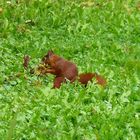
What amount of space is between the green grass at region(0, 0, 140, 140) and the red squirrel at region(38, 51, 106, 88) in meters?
0.09

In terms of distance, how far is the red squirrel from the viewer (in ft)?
18.2

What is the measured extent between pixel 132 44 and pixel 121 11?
1488mm

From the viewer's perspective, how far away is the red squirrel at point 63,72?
18.2 ft

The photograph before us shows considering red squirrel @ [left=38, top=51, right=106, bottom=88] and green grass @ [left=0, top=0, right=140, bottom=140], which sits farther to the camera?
red squirrel @ [left=38, top=51, right=106, bottom=88]

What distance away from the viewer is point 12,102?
4859 millimetres

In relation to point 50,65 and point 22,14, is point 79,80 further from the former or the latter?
point 22,14

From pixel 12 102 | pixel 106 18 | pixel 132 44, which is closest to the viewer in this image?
pixel 12 102

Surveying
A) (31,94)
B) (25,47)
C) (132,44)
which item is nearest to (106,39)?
(132,44)

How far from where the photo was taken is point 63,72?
5629mm

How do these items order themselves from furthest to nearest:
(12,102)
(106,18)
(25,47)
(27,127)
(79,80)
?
1. (106,18)
2. (25,47)
3. (79,80)
4. (12,102)
5. (27,127)

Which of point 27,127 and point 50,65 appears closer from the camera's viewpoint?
point 27,127

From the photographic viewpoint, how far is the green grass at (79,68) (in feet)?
14.8

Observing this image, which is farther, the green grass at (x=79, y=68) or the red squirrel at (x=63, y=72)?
the red squirrel at (x=63, y=72)

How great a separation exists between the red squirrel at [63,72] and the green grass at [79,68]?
87mm
